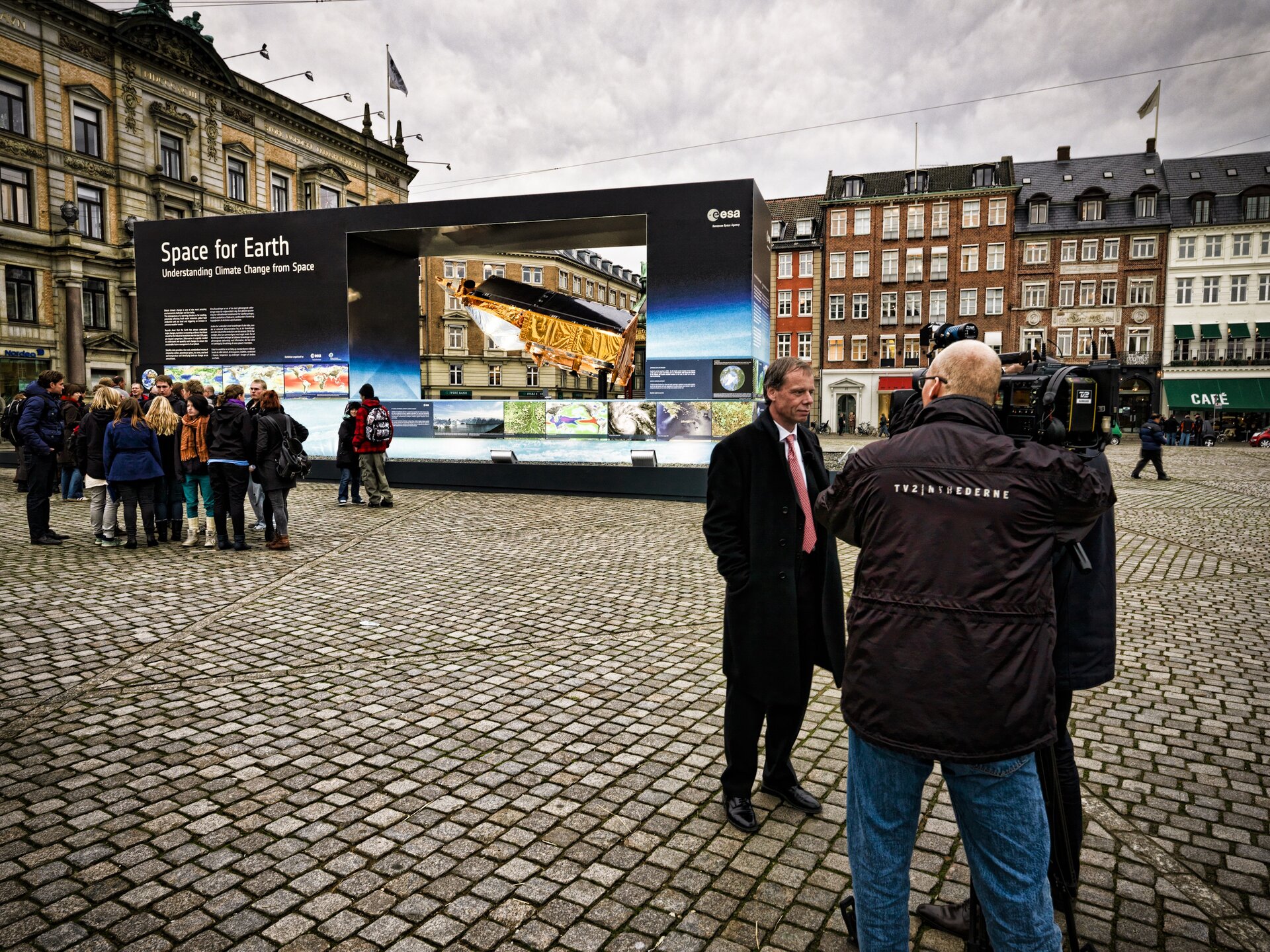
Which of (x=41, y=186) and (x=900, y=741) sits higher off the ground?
(x=41, y=186)

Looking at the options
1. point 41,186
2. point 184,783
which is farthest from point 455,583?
point 41,186

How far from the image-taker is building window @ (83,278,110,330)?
1403 inches

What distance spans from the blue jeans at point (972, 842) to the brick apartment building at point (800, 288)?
55.7 metres

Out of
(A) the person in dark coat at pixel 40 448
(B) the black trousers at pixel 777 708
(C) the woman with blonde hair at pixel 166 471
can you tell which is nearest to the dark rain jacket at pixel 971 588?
(B) the black trousers at pixel 777 708

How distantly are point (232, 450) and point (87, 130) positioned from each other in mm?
35829

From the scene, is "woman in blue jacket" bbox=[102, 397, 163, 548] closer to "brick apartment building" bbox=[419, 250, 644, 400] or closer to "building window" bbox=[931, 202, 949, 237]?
"brick apartment building" bbox=[419, 250, 644, 400]

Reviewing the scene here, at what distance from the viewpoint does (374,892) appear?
293cm

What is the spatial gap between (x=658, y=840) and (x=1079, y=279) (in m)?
58.7

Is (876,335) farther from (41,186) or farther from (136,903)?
(136,903)

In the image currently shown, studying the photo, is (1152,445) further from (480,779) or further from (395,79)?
(395,79)

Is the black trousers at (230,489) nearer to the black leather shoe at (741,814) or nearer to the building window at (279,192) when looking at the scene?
the black leather shoe at (741,814)

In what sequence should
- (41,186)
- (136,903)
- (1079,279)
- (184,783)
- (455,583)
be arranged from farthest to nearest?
(1079,279), (41,186), (455,583), (184,783), (136,903)

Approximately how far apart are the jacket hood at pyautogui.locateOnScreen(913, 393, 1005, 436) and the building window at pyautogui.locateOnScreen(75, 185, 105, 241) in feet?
141

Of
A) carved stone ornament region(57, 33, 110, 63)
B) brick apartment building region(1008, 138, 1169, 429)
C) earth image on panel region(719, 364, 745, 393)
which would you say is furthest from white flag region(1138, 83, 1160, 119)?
carved stone ornament region(57, 33, 110, 63)
